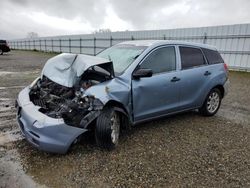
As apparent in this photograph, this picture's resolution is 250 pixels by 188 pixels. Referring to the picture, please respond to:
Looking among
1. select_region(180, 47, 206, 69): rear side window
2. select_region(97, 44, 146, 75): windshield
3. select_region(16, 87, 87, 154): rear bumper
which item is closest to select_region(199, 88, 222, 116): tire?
select_region(180, 47, 206, 69): rear side window

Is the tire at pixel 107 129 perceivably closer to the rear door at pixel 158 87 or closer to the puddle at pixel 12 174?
the rear door at pixel 158 87

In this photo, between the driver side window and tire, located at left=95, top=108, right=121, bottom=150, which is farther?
the driver side window

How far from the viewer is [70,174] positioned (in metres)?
2.79

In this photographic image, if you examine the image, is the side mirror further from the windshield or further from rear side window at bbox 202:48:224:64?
rear side window at bbox 202:48:224:64

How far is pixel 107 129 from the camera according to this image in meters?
3.16

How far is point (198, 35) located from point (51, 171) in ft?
44.5

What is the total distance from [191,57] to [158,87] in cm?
129

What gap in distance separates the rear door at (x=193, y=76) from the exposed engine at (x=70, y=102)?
178 centimetres

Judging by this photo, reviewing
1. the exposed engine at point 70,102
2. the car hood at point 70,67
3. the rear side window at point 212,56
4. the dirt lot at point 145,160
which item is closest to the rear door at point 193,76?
the rear side window at point 212,56

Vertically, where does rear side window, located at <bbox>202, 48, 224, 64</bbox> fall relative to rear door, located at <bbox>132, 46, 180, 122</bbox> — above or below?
above

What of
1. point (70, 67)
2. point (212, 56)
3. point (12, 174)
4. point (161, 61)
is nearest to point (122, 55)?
point (161, 61)

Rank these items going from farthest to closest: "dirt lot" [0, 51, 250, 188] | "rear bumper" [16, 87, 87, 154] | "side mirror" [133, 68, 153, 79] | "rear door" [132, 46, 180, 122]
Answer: "rear door" [132, 46, 180, 122] → "side mirror" [133, 68, 153, 79] → "rear bumper" [16, 87, 87, 154] → "dirt lot" [0, 51, 250, 188]

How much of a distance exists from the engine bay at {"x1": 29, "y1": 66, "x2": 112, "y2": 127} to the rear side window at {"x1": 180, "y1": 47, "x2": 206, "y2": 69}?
176 cm

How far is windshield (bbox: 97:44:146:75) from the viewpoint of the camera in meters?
3.87
